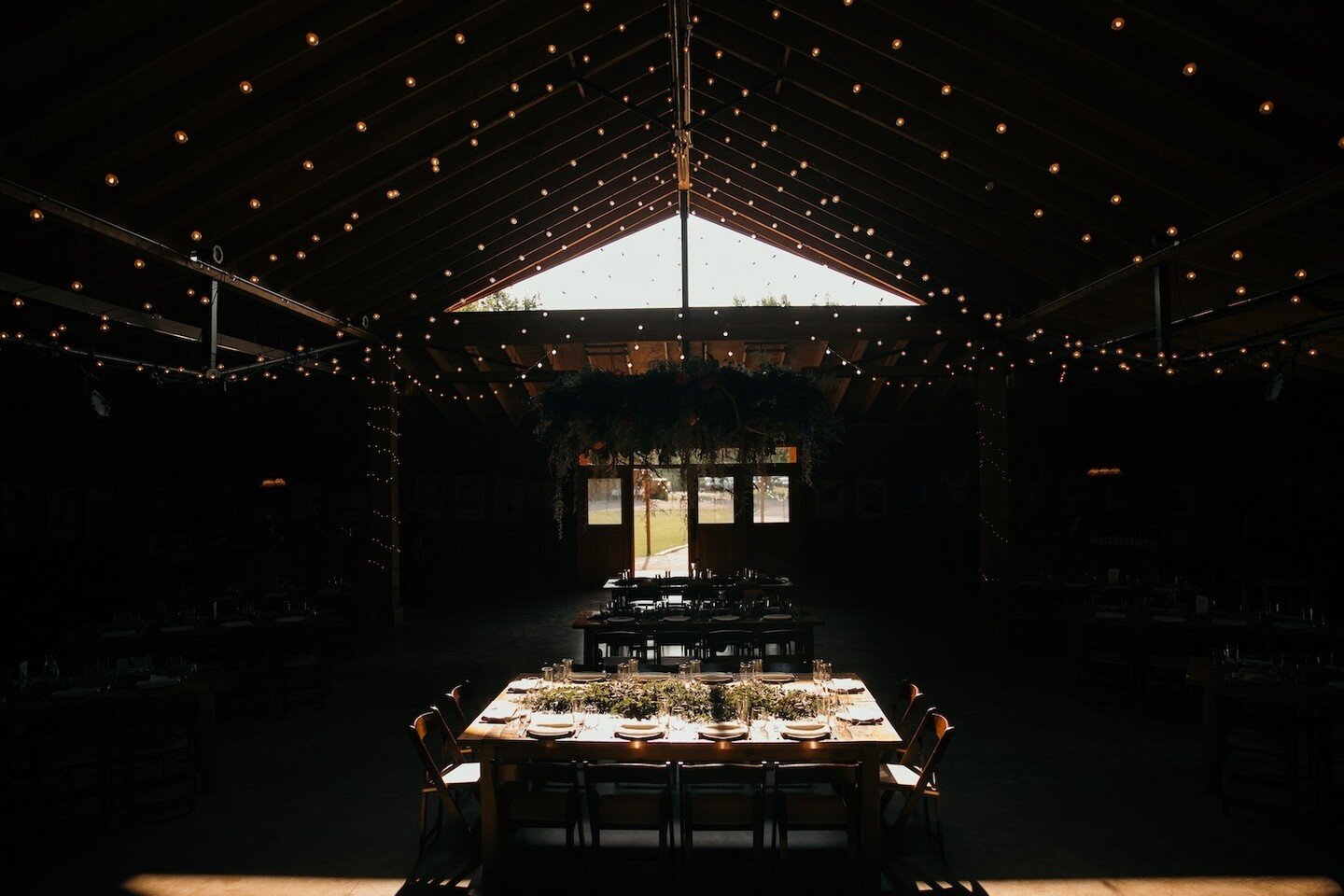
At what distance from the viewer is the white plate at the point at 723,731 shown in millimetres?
4652

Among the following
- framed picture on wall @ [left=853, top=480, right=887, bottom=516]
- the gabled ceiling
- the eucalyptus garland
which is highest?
the gabled ceiling

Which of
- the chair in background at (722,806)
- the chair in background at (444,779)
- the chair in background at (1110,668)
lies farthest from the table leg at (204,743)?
the chair in background at (1110,668)

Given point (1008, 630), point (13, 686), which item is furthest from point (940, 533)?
point (13, 686)

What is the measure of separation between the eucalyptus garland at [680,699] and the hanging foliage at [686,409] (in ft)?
4.61

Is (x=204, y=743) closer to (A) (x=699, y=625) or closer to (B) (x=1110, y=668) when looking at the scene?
(A) (x=699, y=625)

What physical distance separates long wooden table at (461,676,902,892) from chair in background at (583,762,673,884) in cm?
9

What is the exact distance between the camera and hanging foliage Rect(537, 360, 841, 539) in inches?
203

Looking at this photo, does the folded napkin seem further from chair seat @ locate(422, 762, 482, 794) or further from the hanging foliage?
chair seat @ locate(422, 762, 482, 794)

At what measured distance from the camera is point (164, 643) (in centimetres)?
785

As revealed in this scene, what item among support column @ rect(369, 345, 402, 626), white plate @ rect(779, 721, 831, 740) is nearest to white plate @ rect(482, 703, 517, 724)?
white plate @ rect(779, 721, 831, 740)

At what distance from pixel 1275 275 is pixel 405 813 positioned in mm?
8627

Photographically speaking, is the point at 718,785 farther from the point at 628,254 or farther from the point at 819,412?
the point at 628,254

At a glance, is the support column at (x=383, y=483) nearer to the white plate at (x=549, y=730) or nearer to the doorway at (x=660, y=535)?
the doorway at (x=660, y=535)

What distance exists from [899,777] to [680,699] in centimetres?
139
